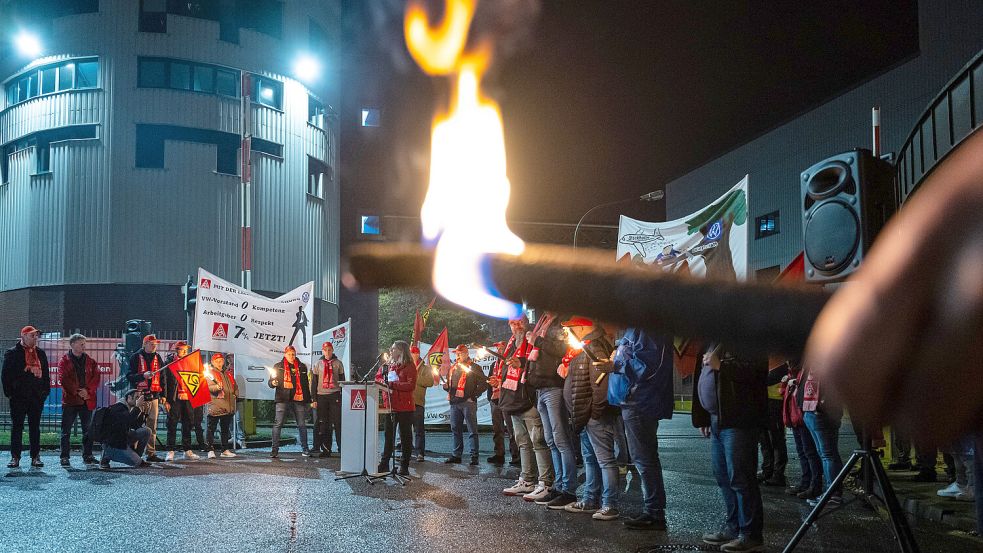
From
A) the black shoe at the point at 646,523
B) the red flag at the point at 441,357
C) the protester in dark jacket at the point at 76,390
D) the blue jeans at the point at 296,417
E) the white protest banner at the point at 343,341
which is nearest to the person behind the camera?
the black shoe at the point at 646,523

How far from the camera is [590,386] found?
7953 mm

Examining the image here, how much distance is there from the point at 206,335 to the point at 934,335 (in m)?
14.8

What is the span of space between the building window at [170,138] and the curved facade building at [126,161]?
41 millimetres

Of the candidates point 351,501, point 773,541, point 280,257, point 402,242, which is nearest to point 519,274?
point 402,242

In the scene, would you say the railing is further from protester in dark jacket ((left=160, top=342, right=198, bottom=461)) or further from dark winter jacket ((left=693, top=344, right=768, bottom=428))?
protester in dark jacket ((left=160, top=342, right=198, bottom=461))

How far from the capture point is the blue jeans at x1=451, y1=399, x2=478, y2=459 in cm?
1327

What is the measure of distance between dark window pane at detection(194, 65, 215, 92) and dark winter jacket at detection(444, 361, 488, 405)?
1989cm

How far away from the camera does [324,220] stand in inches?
1292

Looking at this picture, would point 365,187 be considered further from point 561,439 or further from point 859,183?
point 859,183

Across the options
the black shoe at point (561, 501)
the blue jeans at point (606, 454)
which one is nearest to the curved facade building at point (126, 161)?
the black shoe at point (561, 501)

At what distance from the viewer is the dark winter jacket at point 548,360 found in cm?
859

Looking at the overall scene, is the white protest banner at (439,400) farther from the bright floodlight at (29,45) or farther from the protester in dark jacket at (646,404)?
the bright floodlight at (29,45)

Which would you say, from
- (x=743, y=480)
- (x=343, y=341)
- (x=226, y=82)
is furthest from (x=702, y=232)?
(x=226, y=82)

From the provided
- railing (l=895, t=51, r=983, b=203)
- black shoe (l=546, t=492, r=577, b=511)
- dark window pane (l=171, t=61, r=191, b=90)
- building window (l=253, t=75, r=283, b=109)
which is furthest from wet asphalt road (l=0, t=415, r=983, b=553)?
building window (l=253, t=75, r=283, b=109)
